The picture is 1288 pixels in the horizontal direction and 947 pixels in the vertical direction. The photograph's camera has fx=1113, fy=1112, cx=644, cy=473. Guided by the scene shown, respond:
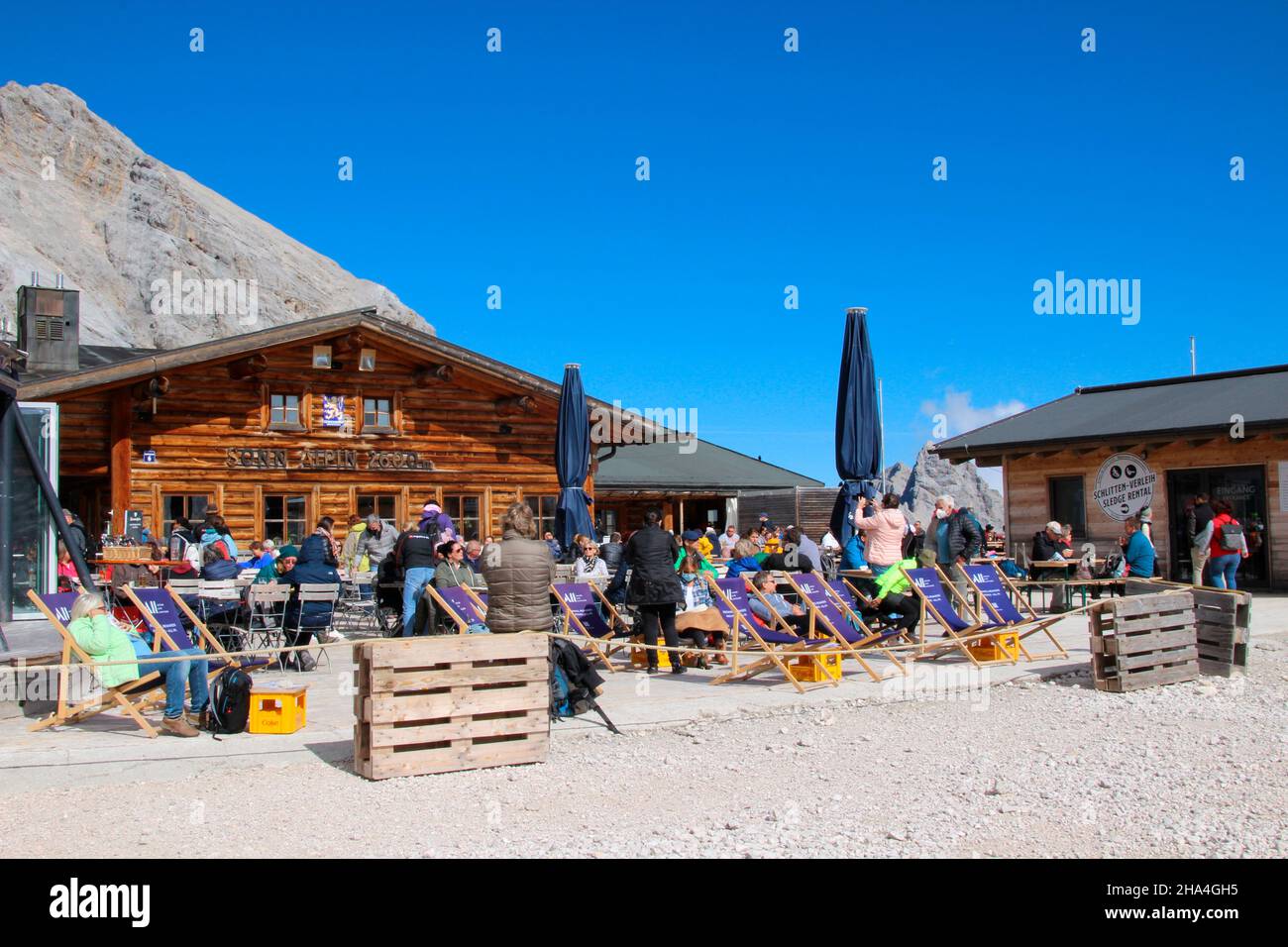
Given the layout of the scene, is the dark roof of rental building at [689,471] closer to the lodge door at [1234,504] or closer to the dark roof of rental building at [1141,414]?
the dark roof of rental building at [1141,414]

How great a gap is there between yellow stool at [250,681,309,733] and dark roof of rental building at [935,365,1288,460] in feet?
49.3

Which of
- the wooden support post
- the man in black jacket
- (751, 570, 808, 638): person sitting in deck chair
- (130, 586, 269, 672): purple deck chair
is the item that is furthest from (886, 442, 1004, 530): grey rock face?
(130, 586, 269, 672): purple deck chair

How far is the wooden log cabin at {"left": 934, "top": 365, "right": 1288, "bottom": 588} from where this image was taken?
17.2 meters

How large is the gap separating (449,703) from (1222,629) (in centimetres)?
694

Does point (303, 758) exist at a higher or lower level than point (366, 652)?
lower

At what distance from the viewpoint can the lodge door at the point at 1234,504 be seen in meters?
17.3

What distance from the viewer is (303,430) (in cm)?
1825

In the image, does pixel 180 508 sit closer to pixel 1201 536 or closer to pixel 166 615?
pixel 166 615

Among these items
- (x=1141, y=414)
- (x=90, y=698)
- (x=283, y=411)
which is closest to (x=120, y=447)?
(x=283, y=411)

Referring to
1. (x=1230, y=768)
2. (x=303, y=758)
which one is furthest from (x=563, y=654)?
(x=1230, y=768)

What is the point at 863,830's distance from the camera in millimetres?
5141

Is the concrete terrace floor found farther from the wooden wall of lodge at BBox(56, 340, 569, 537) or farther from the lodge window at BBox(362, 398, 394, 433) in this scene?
the lodge window at BBox(362, 398, 394, 433)

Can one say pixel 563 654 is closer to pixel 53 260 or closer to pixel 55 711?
pixel 55 711

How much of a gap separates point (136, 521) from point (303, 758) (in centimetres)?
1134
